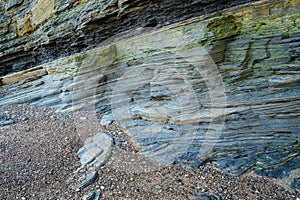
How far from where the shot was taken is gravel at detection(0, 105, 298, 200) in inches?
172

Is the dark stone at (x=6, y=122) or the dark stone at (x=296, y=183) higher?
the dark stone at (x=6, y=122)

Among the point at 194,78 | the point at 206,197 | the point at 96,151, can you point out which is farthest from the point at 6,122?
the point at 206,197

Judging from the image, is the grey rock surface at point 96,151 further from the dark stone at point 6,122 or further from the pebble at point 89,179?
the dark stone at point 6,122

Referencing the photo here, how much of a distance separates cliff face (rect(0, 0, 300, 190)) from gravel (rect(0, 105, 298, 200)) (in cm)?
40

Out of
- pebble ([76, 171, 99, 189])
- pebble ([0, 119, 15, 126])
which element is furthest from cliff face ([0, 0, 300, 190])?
pebble ([76, 171, 99, 189])

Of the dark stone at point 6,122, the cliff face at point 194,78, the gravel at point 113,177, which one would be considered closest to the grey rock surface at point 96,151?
the gravel at point 113,177

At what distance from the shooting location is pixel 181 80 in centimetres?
583

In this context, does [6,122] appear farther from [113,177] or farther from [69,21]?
[113,177]

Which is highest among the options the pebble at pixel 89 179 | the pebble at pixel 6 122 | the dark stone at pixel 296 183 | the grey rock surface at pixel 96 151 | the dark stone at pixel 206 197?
the pebble at pixel 6 122

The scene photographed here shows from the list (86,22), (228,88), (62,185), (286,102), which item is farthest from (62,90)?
(286,102)

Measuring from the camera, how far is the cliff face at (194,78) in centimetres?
486

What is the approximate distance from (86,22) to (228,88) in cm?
605

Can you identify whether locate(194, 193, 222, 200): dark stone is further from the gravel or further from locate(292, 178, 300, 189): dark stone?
locate(292, 178, 300, 189): dark stone

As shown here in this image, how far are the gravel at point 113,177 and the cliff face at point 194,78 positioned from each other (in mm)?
396
